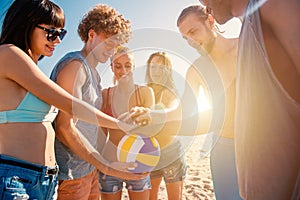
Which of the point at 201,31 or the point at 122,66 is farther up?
the point at 201,31

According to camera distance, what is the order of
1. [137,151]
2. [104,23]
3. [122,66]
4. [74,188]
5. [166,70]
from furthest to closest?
1. [166,70]
2. [122,66]
3. [137,151]
4. [104,23]
5. [74,188]

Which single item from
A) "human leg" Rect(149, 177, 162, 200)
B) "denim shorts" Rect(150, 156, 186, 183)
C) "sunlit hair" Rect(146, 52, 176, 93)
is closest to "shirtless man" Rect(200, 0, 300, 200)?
"denim shorts" Rect(150, 156, 186, 183)

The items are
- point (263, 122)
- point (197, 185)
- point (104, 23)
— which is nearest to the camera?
point (263, 122)

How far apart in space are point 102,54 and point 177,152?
1625 mm

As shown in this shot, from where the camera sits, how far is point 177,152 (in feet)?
12.1

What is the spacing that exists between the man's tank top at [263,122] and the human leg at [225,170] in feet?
4.94

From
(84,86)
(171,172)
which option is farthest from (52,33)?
(171,172)

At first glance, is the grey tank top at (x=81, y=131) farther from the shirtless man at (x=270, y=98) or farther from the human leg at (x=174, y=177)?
the shirtless man at (x=270, y=98)

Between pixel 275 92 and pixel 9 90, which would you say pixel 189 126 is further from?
pixel 275 92

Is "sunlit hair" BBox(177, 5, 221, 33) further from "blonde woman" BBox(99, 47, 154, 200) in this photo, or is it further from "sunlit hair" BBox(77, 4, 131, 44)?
"blonde woman" BBox(99, 47, 154, 200)

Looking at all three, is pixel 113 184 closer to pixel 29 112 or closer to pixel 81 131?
pixel 81 131

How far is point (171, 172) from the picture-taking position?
3.66 m

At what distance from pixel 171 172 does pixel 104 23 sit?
6.44 ft

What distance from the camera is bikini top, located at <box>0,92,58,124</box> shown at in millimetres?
1752
